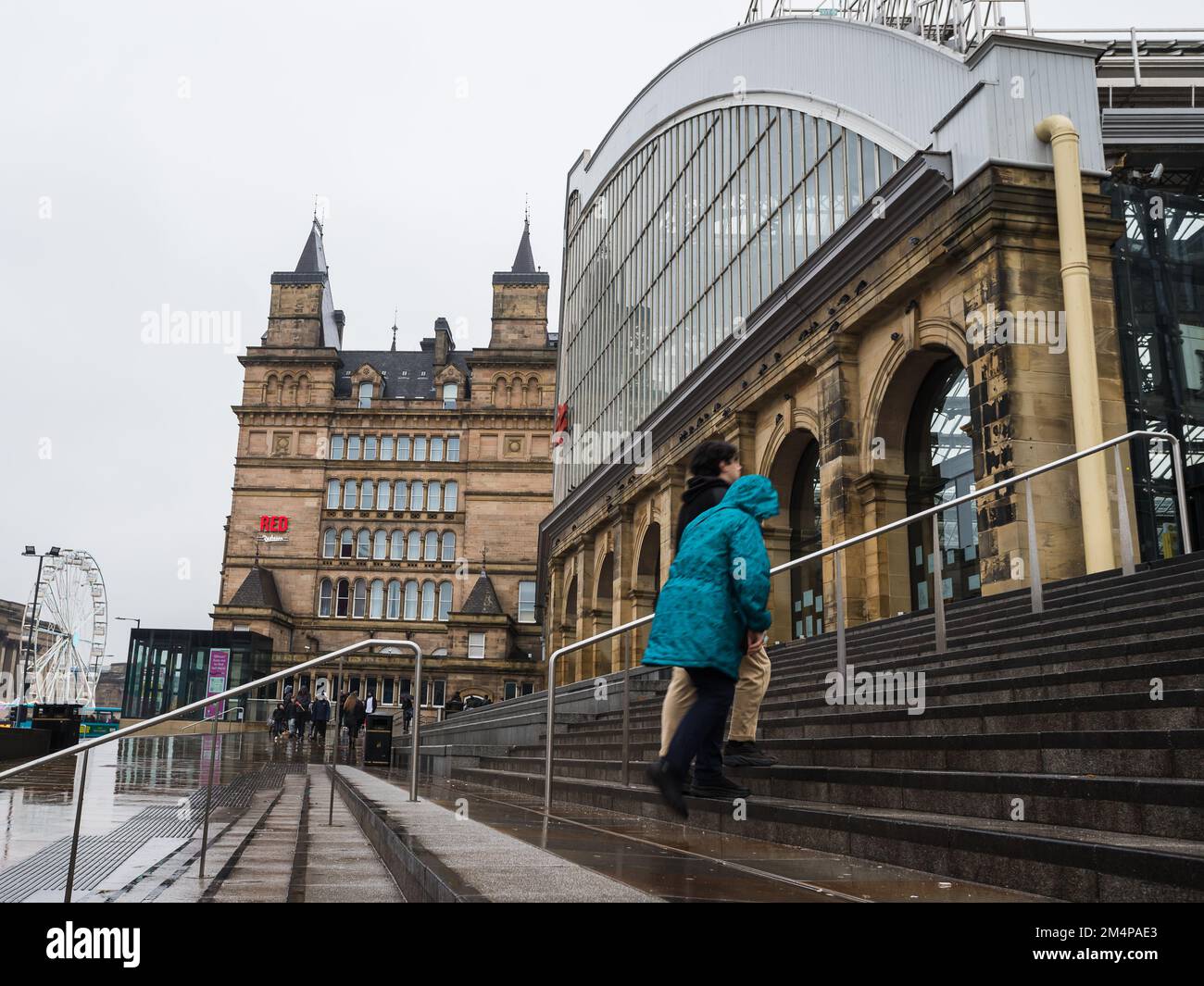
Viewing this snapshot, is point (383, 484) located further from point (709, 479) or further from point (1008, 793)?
point (1008, 793)

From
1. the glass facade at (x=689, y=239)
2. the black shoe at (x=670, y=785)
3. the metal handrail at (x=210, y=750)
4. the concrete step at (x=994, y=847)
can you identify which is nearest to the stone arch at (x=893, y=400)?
the glass facade at (x=689, y=239)

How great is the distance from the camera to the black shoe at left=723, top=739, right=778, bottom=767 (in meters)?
6.02

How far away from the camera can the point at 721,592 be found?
206 inches

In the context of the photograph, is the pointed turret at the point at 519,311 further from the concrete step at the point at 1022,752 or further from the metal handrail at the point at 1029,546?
the concrete step at the point at 1022,752

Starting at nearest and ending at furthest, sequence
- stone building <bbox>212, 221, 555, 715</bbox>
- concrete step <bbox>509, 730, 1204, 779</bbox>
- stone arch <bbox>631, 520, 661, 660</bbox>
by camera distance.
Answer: concrete step <bbox>509, 730, 1204, 779</bbox>, stone arch <bbox>631, 520, 661, 660</bbox>, stone building <bbox>212, 221, 555, 715</bbox>

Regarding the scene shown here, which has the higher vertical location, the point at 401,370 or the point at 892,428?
the point at 401,370

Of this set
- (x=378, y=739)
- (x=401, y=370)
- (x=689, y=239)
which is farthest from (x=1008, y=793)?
(x=401, y=370)

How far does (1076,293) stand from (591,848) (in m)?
12.5

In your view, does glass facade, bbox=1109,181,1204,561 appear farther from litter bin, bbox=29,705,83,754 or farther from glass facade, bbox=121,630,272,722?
glass facade, bbox=121,630,272,722

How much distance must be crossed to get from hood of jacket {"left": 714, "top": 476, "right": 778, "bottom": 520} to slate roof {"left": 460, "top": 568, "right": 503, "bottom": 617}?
182 feet

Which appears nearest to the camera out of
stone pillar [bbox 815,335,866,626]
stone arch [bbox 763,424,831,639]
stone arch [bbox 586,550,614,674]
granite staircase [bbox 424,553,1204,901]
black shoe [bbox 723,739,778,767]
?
granite staircase [bbox 424,553,1204,901]

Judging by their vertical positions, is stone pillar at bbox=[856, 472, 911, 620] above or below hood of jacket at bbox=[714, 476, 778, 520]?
above

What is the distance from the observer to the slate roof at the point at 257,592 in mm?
61016

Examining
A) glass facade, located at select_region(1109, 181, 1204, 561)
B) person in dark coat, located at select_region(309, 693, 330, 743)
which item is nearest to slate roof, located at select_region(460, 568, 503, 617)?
person in dark coat, located at select_region(309, 693, 330, 743)
